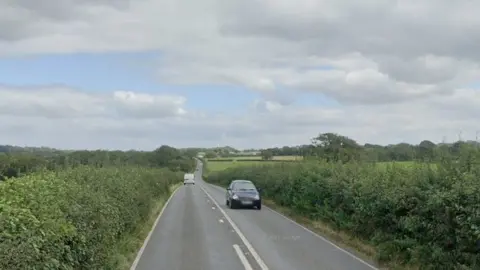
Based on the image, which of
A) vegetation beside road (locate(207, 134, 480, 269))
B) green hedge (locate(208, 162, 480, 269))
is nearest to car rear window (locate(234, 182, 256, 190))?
green hedge (locate(208, 162, 480, 269))

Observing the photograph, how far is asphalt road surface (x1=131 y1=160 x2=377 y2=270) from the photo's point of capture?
14.3 metres

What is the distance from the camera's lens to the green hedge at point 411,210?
36.8 feet

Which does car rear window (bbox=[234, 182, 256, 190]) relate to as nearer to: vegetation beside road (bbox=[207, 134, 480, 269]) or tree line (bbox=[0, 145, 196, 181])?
tree line (bbox=[0, 145, 196, 181])

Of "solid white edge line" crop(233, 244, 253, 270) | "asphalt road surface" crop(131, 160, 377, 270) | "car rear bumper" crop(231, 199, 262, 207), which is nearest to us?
"solid white edge line" crop(233, 244, 253, 270)

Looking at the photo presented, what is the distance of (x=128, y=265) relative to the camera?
554 inches

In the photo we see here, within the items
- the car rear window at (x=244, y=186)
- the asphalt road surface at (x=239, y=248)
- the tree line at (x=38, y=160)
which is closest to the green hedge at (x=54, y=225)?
the tree line at (x=38, y=160)

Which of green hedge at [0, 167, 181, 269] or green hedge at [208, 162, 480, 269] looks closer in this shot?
green hedge at [0, 167, 181, 269]

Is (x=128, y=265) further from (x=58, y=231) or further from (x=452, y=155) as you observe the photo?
(x=452, y=155)

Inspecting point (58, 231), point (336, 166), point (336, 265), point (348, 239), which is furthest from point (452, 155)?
point (336, 166)

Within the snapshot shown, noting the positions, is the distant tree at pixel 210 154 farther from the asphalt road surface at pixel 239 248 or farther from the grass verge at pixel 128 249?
the grass verge at pixel 128 249

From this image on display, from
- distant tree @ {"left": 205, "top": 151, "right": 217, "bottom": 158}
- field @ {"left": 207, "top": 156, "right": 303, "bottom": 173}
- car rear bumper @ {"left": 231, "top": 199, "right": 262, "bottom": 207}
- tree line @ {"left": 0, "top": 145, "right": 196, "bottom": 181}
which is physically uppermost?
distant tree @ {"left": 205, "top": 151, "right": 217, "bottom": 158}

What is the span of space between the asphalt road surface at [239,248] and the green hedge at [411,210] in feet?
3.28

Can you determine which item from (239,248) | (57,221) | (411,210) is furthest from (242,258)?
(57,221)

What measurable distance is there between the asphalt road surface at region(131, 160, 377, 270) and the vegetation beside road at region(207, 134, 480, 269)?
38.4 inches
